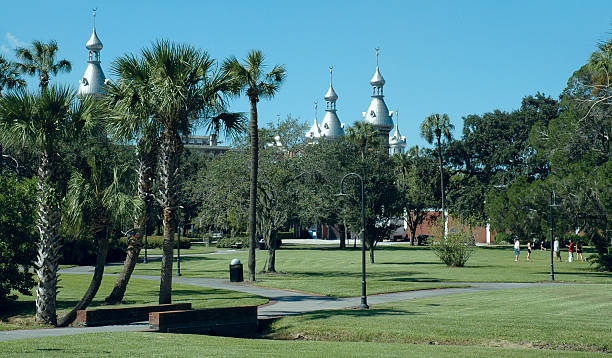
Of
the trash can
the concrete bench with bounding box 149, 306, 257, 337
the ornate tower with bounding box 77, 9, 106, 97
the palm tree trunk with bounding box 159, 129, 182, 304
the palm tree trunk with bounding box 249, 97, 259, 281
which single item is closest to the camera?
the concrete bench with bounding box 149, 306, 257, 337

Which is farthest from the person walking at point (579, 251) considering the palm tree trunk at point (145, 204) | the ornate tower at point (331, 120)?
the ornate tower at point (331, 120)

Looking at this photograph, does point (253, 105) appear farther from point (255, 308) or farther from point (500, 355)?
point (500, 355)

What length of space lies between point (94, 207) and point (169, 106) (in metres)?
3.93

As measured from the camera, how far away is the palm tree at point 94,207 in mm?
19828

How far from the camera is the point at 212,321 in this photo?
19.6 meters

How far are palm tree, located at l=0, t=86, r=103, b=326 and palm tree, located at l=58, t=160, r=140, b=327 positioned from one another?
0.47 metres

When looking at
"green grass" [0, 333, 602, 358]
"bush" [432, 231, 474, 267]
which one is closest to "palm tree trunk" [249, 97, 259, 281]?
"bush" [432, 231, 474, 267]

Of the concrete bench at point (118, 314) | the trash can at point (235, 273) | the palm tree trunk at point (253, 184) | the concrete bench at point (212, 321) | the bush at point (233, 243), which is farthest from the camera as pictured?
the bush at point (233, 243)

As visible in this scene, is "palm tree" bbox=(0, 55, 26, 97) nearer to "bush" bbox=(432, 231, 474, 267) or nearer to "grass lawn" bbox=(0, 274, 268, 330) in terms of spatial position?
"grass lawn" bbox=(0, 274, 268, 330)

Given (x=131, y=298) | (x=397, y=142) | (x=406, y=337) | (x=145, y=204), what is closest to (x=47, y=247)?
(x=145, y=204)

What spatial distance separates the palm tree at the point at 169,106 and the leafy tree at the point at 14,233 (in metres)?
4.58

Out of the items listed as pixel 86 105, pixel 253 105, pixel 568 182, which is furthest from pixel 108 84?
pixel 568 182

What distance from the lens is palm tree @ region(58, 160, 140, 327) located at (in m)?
19.8

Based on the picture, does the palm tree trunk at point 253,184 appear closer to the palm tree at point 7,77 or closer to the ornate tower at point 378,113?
the palm tree at point 7,77
